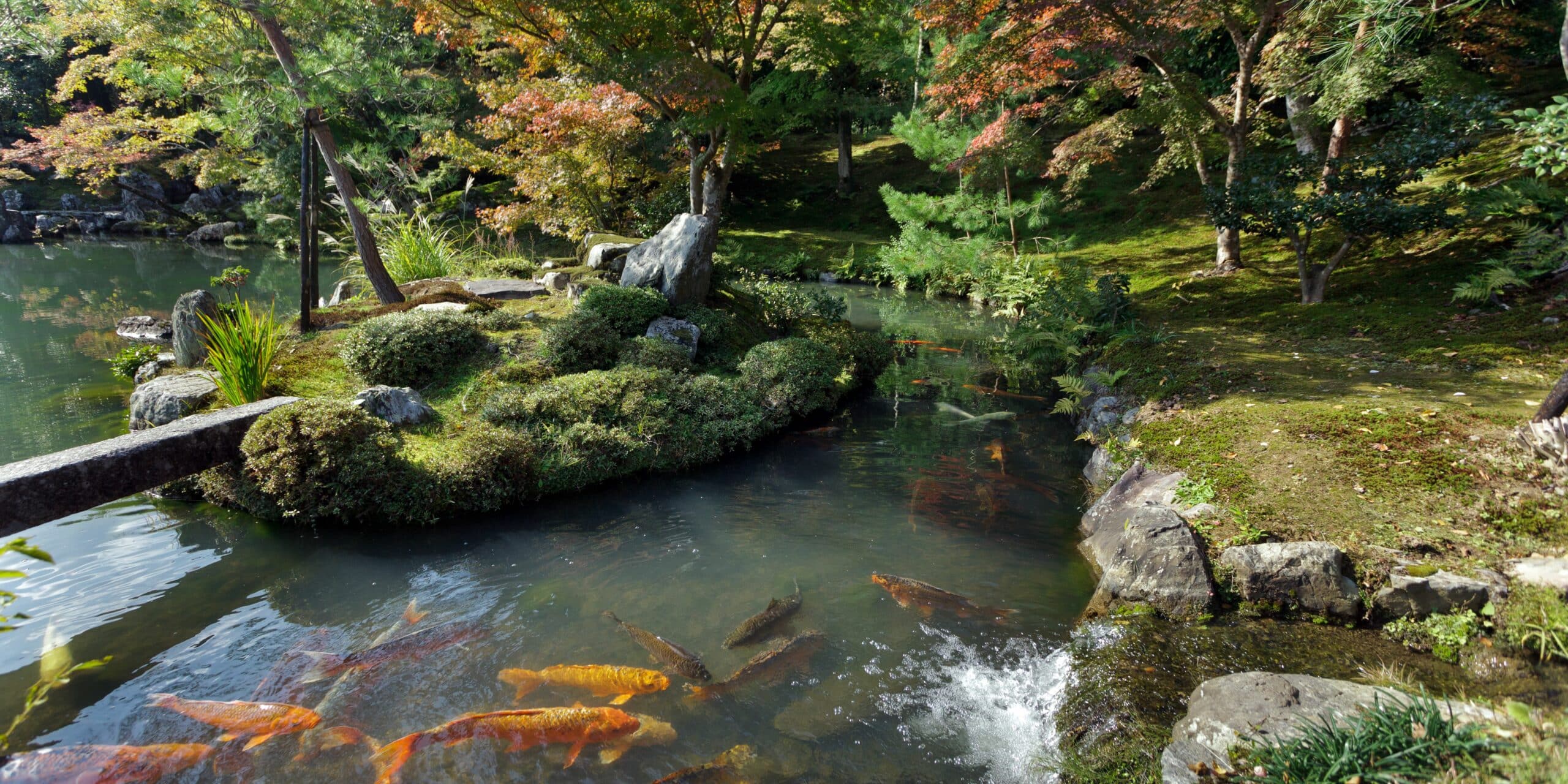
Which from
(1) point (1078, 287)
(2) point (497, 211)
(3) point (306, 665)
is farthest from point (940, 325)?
(3) point (306, 665)

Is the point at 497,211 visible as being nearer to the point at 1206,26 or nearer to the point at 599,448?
the point at 599,448

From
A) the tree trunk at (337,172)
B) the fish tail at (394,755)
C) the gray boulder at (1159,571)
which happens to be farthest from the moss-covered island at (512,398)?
the gray boulder at (1159,571)

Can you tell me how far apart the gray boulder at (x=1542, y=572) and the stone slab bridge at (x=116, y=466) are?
310 inches

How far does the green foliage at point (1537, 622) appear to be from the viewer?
3201 mm

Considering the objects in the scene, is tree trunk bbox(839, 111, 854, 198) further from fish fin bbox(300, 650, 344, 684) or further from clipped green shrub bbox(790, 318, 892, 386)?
fish fin bbox(300, 650, 344, 684)

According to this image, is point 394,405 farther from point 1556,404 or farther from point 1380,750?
point 1556,404

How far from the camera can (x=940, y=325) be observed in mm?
12930

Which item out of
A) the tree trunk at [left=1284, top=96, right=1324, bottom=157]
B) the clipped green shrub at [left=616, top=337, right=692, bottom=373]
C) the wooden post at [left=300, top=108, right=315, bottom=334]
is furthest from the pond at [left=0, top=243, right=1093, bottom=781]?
the tree trunk at [left=1284, top=96, right=1324, bottom=157]

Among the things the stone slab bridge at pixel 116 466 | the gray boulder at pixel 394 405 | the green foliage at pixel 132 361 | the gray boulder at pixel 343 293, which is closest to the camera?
the stone slab bridge at pixel 116 466

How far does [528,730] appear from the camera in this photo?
3172 millimetres

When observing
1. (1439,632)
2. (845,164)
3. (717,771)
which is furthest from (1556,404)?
(845,164)

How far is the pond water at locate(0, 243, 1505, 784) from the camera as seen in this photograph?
3256 millimetres

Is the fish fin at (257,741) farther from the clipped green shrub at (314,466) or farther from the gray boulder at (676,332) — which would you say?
the gray boulder at (676,332)

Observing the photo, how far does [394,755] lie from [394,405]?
149 inches
